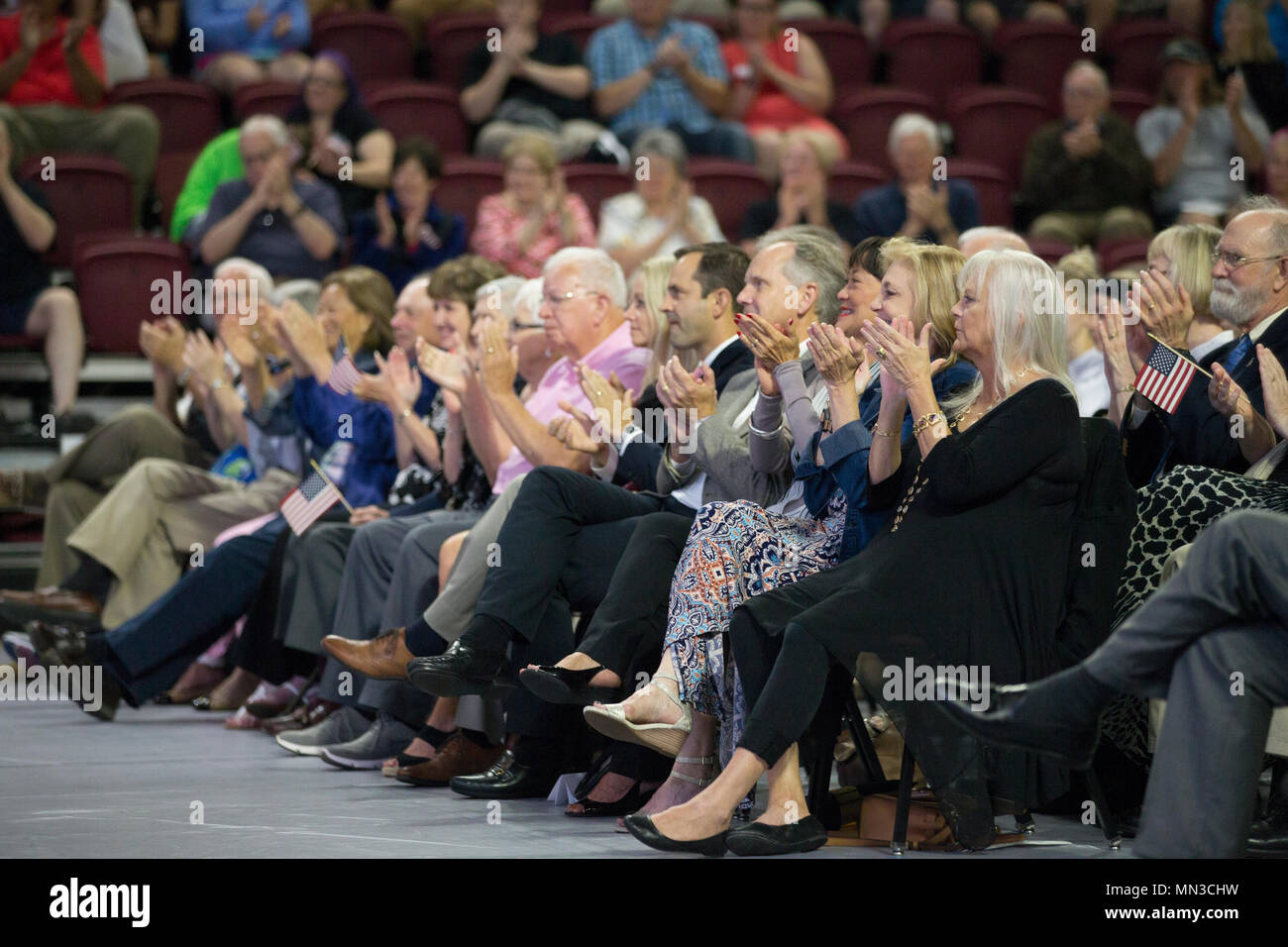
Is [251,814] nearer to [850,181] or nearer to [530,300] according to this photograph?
[530,300]

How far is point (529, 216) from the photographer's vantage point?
649cm

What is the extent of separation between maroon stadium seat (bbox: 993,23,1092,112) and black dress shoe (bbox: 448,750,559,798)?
18.2 feet

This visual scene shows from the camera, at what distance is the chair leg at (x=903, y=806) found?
3119 millimetres

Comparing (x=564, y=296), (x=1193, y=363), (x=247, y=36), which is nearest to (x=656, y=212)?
(x=564, y=296)

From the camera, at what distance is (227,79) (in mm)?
7906

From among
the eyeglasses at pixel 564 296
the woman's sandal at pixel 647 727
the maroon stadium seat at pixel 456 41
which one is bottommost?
the woman's sandal at pixel 647 727

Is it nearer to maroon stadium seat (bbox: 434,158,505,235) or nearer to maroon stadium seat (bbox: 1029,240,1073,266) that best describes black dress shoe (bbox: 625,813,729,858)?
maroon stadium seat (bbox: 1029,240,1073,266)

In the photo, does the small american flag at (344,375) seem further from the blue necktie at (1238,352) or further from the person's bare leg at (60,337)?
the blue necktie at (1238,352)

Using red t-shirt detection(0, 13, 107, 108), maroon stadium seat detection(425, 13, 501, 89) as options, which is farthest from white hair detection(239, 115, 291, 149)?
maroon stadium seat detection(425, 13, 501, 89)

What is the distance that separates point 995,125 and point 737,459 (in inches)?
183

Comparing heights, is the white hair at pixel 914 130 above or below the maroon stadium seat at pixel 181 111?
below

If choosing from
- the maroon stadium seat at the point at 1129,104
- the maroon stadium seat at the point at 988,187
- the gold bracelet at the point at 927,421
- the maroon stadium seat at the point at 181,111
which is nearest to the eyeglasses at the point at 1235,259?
the gold bracelet at the point at 927,421

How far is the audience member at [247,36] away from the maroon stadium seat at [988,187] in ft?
10.0
